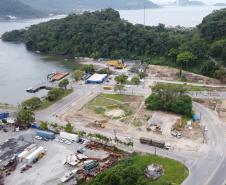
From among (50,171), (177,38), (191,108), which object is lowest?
(50,171)

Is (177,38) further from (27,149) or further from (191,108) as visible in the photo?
(27,149)

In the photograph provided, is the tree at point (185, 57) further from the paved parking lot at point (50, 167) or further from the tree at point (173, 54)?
the paved parking lot at point (50, 167)

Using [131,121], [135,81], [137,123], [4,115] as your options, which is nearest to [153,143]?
[137,123]

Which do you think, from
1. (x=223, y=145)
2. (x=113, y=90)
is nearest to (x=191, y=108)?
(x=223, y=145)

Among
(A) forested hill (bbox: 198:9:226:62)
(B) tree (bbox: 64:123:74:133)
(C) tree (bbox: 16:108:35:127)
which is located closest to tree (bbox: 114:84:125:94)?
(B) tree (bbox: 64:123:74:133)

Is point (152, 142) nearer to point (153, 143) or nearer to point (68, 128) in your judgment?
point (153, 143)

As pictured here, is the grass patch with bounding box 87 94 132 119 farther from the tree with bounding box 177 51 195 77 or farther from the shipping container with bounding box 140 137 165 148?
the tree with bounding box 177 51 195 77

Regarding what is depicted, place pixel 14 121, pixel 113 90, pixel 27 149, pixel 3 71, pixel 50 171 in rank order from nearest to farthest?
1. pixel 50 171
2. pixel 27 149
3. pixel 14 121
4. pixel 113 90
5. pixel 3 71

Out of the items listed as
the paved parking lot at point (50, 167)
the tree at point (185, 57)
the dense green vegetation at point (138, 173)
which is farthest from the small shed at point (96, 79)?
the dense green vegetation at point (138, 173)

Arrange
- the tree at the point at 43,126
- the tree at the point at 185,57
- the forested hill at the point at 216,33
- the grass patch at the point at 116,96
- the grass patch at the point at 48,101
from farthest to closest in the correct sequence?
the forested hill at the point at 216,33 < the tree at the point at 185,57 < the grass patch at the point at 116,96 < the grass patch at the point at 48,101 < the tree at the point at 43,126
